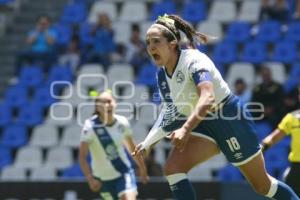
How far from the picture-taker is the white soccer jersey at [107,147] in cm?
1109

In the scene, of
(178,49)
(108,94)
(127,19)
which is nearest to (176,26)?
(178,49)

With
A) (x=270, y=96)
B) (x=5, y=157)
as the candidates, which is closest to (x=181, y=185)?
(x=270, y=96)

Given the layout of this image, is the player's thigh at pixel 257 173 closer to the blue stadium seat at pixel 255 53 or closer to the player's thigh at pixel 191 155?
the player's thigh at pixel 191 155

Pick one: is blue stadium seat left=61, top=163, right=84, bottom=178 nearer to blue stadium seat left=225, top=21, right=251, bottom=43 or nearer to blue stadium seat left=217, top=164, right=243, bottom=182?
blue stadium seat left=217, top=164, right=243, bottom=182

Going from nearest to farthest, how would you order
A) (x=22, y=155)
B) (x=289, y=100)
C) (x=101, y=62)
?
(x=289, y=100) < (x=22, y=155) < (x=101, y=62)

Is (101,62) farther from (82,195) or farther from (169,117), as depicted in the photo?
(169,117)

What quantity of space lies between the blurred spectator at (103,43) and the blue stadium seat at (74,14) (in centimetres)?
146

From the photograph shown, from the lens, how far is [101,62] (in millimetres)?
16656

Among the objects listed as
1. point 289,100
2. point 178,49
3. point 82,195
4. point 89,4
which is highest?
point 89,4

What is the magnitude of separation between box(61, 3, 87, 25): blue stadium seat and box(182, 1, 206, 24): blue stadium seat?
2255 mm

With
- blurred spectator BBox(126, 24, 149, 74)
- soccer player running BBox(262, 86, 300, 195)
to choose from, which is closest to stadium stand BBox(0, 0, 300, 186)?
blurred spectator BBox(126, 24, 149, 74)

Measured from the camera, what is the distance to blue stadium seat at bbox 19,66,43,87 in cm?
1697

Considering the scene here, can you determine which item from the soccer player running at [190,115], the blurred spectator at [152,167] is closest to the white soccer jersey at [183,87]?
the soccer player running at [190,115]

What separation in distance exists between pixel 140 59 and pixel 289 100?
3.44m
